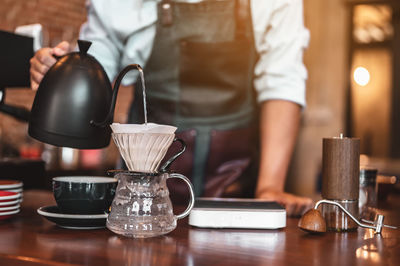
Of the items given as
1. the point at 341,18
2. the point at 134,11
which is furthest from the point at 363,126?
the point at 134,11

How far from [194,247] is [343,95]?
155 inches

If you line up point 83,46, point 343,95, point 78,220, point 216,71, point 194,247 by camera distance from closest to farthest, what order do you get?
point 194,247, point 78,220, point 83,46, point 216,71, point 343,95

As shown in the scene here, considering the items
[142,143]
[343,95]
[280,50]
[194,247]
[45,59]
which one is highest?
[343,95]

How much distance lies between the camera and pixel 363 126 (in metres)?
4.52

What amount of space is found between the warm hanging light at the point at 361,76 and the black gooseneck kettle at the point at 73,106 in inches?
156

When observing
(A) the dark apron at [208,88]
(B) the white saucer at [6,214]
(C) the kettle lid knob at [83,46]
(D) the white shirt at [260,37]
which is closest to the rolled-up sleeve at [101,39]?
(D) the white shirt at [260,37]

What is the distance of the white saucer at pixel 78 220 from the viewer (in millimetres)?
808

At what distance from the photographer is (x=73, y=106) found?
865 millimetres

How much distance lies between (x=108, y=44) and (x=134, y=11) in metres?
0.14

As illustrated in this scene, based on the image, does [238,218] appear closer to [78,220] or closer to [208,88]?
[78,220]

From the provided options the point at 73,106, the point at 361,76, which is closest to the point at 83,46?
the point at 73,106

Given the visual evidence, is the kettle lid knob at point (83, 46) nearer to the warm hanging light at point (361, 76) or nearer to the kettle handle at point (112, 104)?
the kettle handle at point (112, 104)

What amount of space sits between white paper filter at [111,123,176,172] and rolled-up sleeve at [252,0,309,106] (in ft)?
2.47

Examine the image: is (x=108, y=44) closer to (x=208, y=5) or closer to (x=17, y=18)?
(x=208, y=5)
